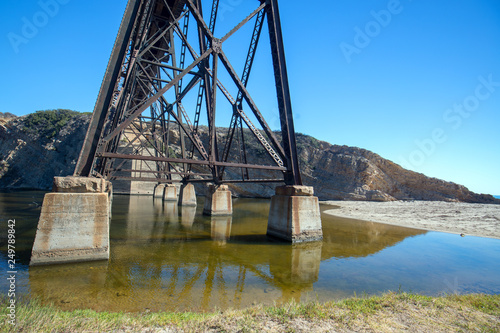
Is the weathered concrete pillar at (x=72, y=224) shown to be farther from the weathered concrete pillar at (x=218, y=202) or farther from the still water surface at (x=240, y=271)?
the weathered concrete pillar at (x=218, y=202)

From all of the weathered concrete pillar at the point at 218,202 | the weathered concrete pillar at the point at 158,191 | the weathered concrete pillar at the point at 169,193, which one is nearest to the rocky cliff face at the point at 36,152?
the weathered concrete pillar at the point at 158,191

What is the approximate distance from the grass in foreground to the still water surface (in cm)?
58

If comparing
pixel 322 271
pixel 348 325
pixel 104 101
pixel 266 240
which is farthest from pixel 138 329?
pixel 266 240

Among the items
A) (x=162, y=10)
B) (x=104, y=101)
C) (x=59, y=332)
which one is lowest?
(x=59, y=332)

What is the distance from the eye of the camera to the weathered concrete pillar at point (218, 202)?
1639cm

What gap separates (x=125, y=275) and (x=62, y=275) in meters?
1.20

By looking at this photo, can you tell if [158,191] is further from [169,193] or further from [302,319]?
[302,319]

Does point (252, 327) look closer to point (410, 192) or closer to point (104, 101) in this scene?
point (104, 101)

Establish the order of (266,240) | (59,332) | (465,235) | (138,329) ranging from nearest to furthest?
(59,332), (138,329), (266,240), (465,235)

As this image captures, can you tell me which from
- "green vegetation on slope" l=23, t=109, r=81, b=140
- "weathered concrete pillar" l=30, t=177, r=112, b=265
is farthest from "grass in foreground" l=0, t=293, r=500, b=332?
"green vegetation on slope" l=23, t=109, r=81, b=140

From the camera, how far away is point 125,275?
551 centimetres

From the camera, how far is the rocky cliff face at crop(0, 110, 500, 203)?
124 feet

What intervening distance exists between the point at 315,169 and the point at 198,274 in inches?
1554

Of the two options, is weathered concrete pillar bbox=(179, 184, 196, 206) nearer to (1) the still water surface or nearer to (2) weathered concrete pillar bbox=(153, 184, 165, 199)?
(2) weathered concrete pillar bbox=(153, 184, 165, 199)
